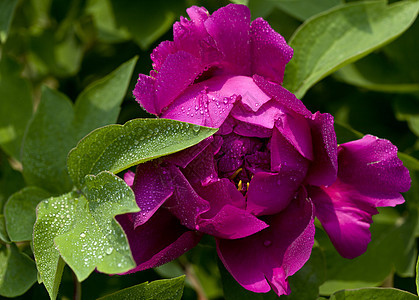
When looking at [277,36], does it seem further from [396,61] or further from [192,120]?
[396,61]

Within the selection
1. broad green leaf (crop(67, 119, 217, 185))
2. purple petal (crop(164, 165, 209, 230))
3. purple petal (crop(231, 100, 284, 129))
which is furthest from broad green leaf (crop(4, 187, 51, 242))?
purple petal (crop(231, 100, 284, 129))

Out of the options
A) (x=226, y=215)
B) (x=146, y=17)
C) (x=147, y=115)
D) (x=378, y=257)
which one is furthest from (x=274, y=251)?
(x=146, y=17)

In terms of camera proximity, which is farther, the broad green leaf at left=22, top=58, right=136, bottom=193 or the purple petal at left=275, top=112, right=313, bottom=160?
the broad green leaf at left=22, top=58, right=136, bottom=193

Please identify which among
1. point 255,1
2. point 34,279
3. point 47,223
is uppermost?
point 255,1

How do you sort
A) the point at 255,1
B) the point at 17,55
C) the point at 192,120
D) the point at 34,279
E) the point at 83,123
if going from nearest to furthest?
the point at 192,120 → the point at 34,279 → the point at 83,123 → the point at 255,1 → the point at 17,55

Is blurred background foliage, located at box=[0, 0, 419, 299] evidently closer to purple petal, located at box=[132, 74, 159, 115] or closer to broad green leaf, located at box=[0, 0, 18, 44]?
broad green leaf, located at box=[0, 0, 18, 44]

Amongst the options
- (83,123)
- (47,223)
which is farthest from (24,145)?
(47,223)

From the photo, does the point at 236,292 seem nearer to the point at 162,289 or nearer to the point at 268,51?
the point at 162,289
